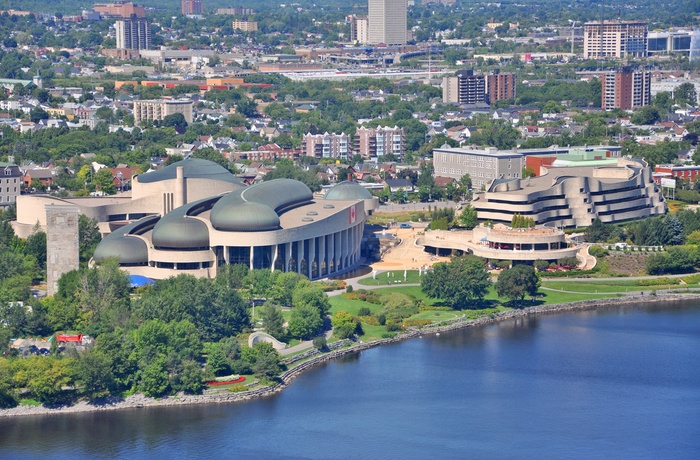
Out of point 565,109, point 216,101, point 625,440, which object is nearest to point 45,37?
point 216,101

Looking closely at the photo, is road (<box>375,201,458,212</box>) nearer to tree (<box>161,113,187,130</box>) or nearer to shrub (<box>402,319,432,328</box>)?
shrub (<box>402,319,432,328</box>)

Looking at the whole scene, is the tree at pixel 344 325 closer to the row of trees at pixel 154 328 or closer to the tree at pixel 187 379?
the row of trees at pixel 154 328

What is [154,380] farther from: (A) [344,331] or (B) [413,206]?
(B) [413,206]

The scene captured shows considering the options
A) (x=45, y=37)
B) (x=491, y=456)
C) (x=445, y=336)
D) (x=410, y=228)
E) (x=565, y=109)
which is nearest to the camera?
(x=491, y=456)

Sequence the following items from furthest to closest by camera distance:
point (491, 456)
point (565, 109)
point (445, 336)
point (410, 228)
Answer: point (565, 109)
point (410, 228)
point (445, 336)
point (491, 456)

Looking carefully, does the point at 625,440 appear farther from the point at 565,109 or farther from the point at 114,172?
the point at 565,109

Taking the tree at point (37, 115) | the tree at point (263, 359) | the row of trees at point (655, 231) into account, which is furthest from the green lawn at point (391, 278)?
the tree at point (37, 115)

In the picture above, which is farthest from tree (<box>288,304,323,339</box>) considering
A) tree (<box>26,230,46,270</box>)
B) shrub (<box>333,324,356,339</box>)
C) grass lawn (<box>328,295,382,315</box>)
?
tree (<box>26,230,46,270</box>)

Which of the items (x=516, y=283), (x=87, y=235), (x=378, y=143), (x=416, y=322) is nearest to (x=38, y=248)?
(x=87, y=235)
